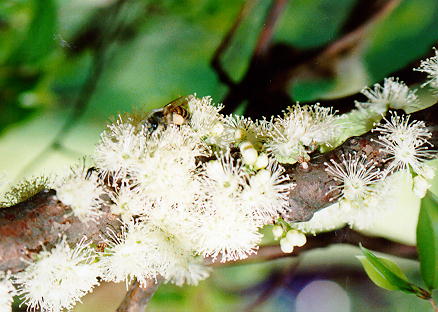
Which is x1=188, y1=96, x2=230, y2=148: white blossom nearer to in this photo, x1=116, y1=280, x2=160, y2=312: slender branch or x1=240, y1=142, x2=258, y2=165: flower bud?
x1=240, y1=142, x2=258, y2=165: flower bud

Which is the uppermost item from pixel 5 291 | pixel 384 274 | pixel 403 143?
pixel 403 143

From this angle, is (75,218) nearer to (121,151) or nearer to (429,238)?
(121,151)

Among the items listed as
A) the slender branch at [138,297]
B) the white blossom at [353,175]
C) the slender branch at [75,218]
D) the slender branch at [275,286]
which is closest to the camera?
the slender branch at [75,218]

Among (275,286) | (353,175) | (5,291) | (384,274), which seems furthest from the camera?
(275,286)

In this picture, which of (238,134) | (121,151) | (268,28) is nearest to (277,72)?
(268,28)

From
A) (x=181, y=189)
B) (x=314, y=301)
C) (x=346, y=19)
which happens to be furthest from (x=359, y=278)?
(x=346, y=19)

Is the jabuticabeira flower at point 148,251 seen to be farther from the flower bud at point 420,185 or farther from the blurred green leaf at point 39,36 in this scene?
the blurred green leaf at point 39,36

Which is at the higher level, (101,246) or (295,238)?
(295,238)

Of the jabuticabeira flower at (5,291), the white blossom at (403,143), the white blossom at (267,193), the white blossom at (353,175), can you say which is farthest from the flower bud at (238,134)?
the jabuticabeira flower at (5,291)
